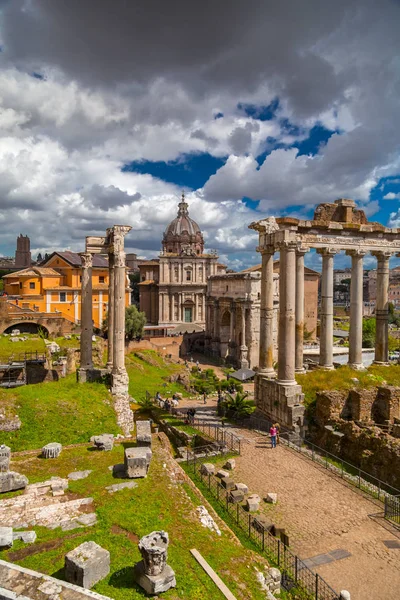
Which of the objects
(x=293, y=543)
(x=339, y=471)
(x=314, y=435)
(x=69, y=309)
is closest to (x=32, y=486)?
(x=293, y=543)

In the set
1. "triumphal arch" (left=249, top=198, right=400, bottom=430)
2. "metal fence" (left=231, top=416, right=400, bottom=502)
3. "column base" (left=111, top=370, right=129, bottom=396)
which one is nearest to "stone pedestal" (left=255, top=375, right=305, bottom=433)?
"triumphal arch" (left=249, top=198, right=400, bottom=430)

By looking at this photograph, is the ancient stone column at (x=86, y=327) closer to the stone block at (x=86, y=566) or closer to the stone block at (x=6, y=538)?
the stone block at (x=6, y=538)

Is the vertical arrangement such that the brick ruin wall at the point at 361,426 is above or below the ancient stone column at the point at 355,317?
below

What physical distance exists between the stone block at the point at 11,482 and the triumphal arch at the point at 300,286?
1167 cm

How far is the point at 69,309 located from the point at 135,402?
76.7ft

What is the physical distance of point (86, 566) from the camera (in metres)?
6.79

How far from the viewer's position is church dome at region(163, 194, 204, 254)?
7562 cm

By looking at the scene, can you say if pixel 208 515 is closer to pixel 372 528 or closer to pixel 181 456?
pixel 372 528

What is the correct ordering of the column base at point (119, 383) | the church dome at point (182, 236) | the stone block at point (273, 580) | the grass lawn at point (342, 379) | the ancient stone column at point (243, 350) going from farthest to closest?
the church dome at point (182, 236) < the ancient stone column at point (243, 350) < the column base at point (119, 383) < the grass lawn at point (342, 379) < the stone block at point (273, 580)

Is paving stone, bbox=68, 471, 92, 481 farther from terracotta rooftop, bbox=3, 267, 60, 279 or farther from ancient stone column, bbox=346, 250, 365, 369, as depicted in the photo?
terracotta rooftop, bbox=3, 267, 60, 279

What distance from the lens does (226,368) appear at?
47.9 meters

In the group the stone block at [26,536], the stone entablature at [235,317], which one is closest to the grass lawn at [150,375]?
the stone entablature at [235,317]

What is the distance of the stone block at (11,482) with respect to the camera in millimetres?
10133

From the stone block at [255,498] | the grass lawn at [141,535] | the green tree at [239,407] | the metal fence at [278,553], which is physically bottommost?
the metal fence at [278,553]
